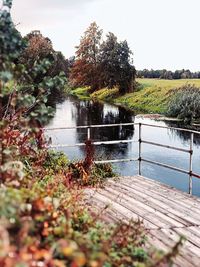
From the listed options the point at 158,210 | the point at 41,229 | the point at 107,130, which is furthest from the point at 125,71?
the point at 41,229

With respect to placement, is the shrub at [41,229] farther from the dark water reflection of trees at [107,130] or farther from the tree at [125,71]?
the tree at [125,71]

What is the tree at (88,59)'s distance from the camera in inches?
2512

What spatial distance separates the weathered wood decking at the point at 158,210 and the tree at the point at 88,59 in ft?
183

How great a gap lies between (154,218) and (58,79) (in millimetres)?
3019

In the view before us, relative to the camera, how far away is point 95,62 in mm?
63625

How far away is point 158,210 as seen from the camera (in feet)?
22.4

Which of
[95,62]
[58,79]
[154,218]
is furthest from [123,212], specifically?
[95,62]

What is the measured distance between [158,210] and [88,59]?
→ 194 ft

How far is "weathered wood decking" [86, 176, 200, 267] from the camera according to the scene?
18.1 ft

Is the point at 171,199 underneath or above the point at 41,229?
underneath

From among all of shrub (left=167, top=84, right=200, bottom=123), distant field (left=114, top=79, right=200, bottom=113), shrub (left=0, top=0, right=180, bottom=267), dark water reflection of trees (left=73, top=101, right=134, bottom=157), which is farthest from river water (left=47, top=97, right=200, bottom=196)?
distant field (left=114, top=79, right=200, bottom=113)

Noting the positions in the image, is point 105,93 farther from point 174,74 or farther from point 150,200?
point 150,200

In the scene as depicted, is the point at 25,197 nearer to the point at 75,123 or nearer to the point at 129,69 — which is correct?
the point at 75,123

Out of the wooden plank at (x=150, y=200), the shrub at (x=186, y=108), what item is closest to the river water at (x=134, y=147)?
the wooden plank at (x=150, y=200)
